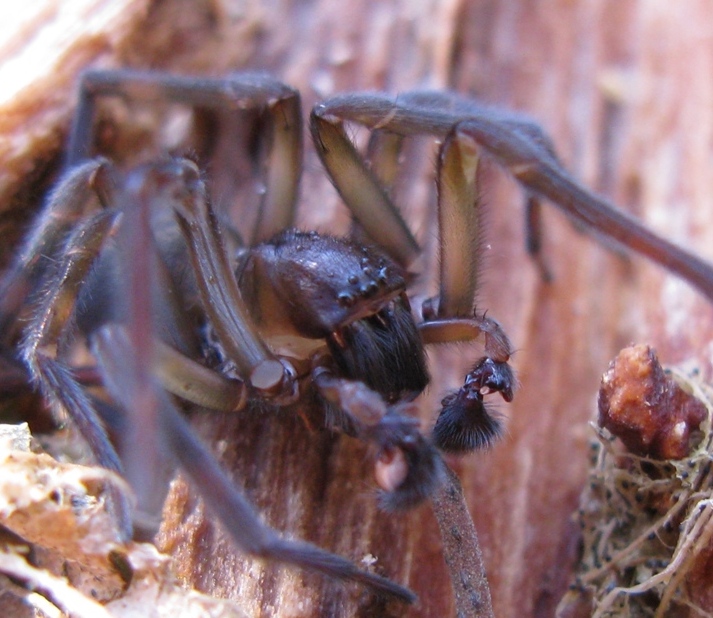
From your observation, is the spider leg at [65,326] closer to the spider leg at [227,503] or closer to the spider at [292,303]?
the spider at [292,303]

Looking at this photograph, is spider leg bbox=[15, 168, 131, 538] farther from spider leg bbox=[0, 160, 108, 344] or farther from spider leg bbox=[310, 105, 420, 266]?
spider leg bbox=[310, 105, 420, 266]

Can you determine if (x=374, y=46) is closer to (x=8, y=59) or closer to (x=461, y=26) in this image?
(x=461, y=26)

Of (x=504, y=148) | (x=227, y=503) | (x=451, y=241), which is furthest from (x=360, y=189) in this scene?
(x=227, y=503)

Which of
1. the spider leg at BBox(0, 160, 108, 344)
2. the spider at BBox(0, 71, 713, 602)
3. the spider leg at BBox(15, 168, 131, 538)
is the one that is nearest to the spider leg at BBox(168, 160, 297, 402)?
the spider at BBox(0, 71, 713, 602)

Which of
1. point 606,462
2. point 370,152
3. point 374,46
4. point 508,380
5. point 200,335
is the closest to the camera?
point 508,380

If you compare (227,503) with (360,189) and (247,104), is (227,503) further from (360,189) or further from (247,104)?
(247,104)

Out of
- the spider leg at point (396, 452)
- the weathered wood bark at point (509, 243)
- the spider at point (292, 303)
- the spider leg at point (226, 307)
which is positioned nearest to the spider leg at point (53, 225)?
the spider at point (292, 303)

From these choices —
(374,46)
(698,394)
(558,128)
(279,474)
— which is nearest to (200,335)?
(279,474)
